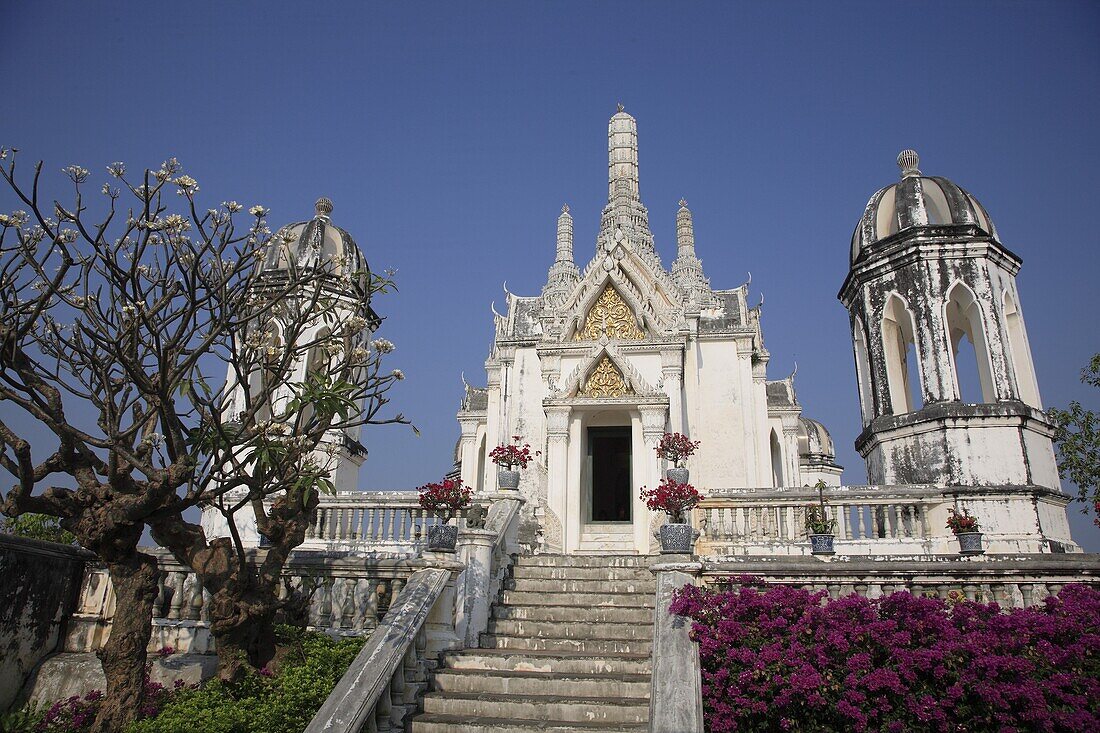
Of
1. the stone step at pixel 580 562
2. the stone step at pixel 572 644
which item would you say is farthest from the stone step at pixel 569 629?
the stone step at pixel 580 562

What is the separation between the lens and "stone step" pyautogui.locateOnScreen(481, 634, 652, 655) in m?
8.52

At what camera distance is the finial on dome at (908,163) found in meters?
16.9

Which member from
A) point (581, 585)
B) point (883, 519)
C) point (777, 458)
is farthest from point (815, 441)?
point (581, 585)

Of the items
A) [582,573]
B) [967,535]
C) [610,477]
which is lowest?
[582,573]

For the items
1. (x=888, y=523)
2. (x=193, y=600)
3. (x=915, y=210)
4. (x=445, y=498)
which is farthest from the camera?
(x=915, y=210)

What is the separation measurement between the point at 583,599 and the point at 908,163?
533 inches

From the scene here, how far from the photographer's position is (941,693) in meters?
6.38

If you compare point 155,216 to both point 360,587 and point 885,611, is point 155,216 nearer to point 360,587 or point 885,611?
point 360,587

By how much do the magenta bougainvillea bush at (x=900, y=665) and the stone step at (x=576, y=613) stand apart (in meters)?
2.19

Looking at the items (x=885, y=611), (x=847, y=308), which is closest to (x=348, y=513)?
(x=885, y=611)

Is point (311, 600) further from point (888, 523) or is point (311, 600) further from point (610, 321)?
point (610, 321)

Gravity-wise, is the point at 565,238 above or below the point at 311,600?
above

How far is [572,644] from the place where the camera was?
345 inches

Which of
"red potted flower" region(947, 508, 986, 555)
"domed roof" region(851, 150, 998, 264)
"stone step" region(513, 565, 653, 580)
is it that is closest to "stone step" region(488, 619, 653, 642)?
"stone step" region(513, 565, 653, 580)
